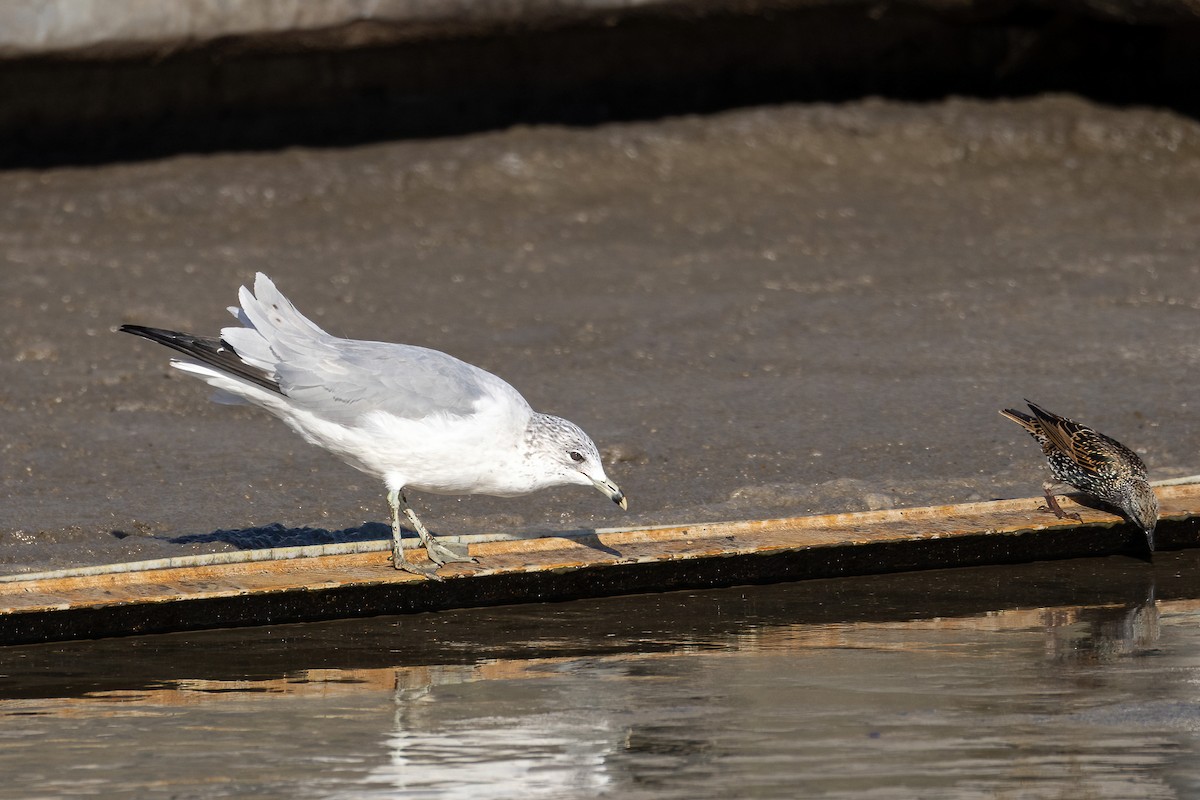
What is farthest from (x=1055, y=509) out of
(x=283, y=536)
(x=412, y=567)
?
(x=283, y=536)

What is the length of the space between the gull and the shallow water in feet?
1.48

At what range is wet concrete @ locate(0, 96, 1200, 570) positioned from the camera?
790cm

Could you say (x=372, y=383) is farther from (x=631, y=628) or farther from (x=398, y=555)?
(x=631, y=628)

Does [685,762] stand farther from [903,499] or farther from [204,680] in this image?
[903,499]

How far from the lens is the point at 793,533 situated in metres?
6.52

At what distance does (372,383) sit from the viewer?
19.9 ft

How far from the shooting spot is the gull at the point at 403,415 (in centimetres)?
601

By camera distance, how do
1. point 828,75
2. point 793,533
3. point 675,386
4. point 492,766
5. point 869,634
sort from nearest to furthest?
point 492,766 < point 869,634 < point 793,533 < point 675,386 < point 828,75

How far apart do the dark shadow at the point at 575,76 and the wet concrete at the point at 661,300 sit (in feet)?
0.70

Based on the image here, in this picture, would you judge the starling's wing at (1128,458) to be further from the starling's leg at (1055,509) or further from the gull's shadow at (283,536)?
the gull's shadow at (283,536)

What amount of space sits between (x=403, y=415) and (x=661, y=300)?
16.5 ft

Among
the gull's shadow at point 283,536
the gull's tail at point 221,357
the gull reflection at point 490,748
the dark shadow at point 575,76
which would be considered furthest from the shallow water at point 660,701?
the dark shadow at point 575,76

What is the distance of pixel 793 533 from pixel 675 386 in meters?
3.02

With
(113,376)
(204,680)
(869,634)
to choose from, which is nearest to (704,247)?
(113,376)
